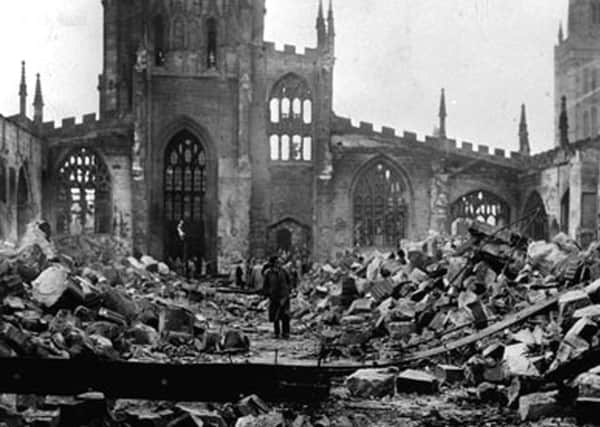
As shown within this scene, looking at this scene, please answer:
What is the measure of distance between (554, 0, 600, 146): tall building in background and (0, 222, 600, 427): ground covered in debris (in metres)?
61.9

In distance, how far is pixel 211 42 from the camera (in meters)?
37.5

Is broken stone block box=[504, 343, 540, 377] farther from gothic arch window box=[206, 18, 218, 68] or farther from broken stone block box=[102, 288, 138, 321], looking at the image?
gothic arch window box=[206, 18, 218, 68]

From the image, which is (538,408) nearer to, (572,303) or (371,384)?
(371,384)

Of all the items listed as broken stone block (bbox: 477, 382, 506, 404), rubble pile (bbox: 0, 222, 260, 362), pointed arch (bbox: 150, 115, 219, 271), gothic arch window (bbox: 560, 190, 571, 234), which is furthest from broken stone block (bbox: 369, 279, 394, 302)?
pointed arch (bbox: 150, 115, 219, 271)

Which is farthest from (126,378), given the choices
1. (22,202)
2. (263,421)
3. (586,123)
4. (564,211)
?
(586,123)

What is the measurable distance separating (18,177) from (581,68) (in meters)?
61.2

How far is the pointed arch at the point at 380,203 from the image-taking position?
36625 millimetres

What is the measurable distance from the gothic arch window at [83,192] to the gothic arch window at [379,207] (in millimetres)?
11471

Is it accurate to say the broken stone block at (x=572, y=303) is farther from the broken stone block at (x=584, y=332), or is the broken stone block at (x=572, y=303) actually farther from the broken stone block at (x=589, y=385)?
the broken stone block at (x=589, y=385)

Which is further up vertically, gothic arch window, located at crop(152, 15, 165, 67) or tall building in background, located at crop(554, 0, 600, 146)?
tall building in background, located at crop(554, 0, 600, 146)

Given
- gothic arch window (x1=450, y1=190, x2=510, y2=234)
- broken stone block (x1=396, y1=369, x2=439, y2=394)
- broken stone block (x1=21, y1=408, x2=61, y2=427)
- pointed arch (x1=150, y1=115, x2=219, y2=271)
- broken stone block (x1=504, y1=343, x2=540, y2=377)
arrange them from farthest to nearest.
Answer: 1. gothic arch window (x1=450, y1=190, x2=510, y2=234)
2. pointed arch (x1=150, y1=115, x2=219, y2=271)
3. broken stone block (x1=396, y1=369, x2=439, y2=394)
4. broken stone block (x1=504, y1=343, x2=540, y2=377)
5. broken stone block (x1=21, y1=408, x2=61, y2=427)

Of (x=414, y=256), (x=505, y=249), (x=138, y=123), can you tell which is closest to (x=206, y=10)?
(x=138, y=123)

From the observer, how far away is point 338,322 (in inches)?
653

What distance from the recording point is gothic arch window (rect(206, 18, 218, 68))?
3725 cm
